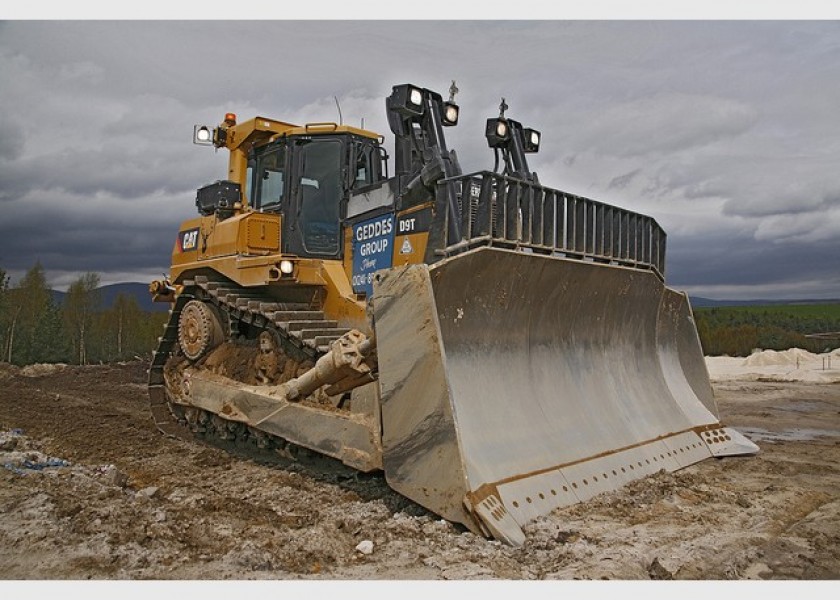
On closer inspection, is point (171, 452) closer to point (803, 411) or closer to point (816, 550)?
point (816, 550)

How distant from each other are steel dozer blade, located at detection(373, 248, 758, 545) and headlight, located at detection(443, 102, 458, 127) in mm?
1510

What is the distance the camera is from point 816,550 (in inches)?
128

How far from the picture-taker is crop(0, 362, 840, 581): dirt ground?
10.00 feet

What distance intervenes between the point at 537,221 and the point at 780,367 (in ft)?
49.9

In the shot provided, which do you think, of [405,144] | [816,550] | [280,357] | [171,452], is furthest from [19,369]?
[816,550]

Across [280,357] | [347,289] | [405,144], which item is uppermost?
[405,144]

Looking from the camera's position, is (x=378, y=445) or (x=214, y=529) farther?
(x=378, y=445)

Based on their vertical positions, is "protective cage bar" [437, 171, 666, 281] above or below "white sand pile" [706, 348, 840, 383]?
above

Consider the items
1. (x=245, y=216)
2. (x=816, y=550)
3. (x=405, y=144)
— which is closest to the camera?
(x=816, y=550)

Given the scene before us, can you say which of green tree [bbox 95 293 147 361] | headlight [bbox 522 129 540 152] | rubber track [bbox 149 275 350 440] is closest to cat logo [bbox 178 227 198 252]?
rubber track [bbox 149 275 350 440]

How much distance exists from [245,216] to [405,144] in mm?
1696

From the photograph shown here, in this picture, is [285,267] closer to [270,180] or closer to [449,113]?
[270,180]

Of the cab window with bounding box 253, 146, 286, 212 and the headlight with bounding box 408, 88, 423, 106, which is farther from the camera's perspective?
the cab window with bounding box 253, 146, 286, 212

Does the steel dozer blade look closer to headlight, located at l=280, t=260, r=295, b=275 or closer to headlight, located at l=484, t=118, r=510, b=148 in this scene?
headlight, located at l=484, t=118, r=510, b=148
